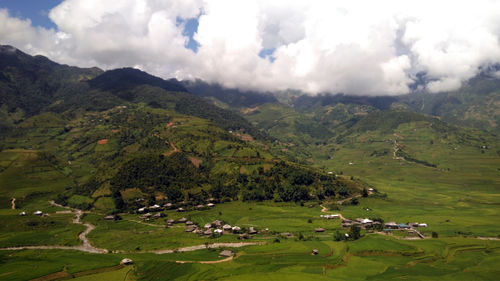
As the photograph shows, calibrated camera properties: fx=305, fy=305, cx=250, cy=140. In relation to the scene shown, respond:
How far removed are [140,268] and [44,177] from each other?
440 feet

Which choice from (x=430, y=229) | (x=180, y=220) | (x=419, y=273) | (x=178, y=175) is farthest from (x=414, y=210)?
(x=178, y=175)

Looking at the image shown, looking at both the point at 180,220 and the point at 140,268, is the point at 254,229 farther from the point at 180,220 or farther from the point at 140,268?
the point at 140,268

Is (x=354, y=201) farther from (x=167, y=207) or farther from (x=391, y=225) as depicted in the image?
(x=167, y=207)

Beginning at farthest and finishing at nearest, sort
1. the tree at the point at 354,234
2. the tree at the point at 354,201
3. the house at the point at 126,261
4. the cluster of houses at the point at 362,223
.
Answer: the tree at the point at 354,201 → the cluster of houses at the point at 362,223 → the tree at the point at 354,234 → the house at the point at 126,261

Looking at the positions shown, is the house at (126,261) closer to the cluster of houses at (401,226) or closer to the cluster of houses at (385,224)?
the cluster of houses at (385,224)

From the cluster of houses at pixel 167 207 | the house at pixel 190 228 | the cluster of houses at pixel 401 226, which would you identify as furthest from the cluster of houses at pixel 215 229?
the cluster of houses at pixel 401 226

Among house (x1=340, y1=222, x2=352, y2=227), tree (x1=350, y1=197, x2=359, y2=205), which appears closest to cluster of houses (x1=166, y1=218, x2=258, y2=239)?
house (x1=340, y1=222, x2=352, y2=227)

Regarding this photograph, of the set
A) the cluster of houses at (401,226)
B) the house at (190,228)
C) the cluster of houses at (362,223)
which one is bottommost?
the cluster of houses at (401,226)

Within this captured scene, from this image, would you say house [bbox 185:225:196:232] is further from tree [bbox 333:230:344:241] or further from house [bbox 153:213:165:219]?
tree [bbox 333:230:344:241]

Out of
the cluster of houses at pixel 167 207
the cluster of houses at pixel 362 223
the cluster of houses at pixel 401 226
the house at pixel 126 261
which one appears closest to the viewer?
the house at pixel 126 261

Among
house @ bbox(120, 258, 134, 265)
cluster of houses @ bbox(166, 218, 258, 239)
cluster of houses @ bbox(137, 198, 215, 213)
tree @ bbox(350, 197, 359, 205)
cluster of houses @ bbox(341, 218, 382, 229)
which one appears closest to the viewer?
house @ bbox(120, 258, 134, 265)

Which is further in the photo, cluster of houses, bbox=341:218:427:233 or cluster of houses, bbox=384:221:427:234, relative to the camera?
cluster of houses, bbox=341:218:427:233

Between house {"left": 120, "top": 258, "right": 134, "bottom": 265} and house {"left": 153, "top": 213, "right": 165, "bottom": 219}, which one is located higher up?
house {"left": 153, "top": 213, "right": 165, "bottom": 219}

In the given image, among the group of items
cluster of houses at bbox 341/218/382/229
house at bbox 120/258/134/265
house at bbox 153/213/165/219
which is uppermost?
house at bbox 153/213/165/219
